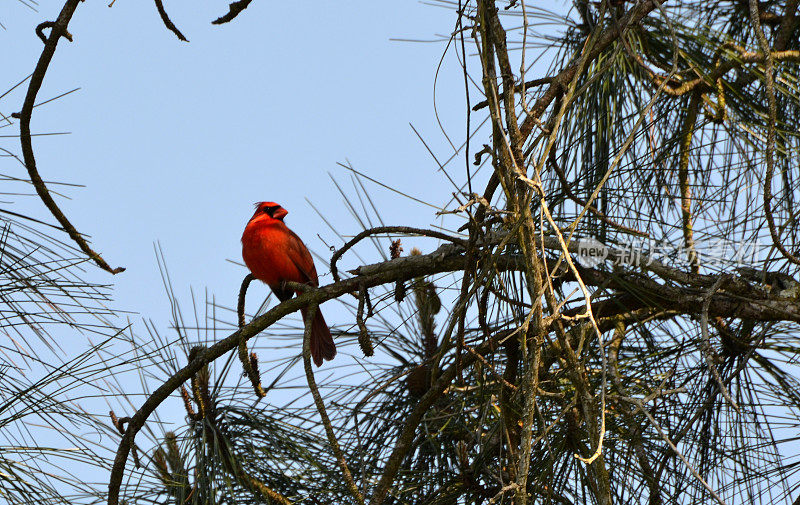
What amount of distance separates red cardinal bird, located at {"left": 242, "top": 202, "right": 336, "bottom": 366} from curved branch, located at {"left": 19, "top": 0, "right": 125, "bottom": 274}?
2.02 metres

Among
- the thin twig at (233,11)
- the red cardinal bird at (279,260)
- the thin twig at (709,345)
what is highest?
the red cardinal bird at (279,260)

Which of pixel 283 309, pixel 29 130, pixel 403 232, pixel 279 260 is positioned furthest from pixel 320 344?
pixel 29 130

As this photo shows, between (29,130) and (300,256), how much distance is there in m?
2.31

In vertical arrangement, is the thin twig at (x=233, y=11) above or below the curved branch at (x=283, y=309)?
above

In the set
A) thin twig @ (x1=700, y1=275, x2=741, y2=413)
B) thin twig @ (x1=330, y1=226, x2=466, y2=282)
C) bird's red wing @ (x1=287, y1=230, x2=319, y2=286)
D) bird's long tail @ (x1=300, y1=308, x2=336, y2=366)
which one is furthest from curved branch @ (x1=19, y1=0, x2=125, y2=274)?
bird's red wing @ (x1=287, y1=230, x2=319, y2=286)

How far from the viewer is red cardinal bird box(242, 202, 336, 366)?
4.22 meters

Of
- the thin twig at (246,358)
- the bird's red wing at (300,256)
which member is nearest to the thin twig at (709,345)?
the thin twig at (246,358)

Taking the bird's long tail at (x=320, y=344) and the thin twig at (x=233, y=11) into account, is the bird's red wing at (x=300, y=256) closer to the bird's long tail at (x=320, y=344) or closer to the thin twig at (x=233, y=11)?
the bird's long tail at (x=320, y=344)

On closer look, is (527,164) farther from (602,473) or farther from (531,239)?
(602,473)

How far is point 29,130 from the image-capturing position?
7.28ft

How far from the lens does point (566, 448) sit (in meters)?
2.42

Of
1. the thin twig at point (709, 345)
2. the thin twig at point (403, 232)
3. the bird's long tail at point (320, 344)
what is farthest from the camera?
the bird's long tail at point (320, 344)

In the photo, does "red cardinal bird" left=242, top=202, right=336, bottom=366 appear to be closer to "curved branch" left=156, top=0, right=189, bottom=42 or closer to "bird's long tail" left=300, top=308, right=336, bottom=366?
"bird's long tail" left=300, top=308, right=336, bottom=366

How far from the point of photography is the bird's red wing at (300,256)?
174 inches
